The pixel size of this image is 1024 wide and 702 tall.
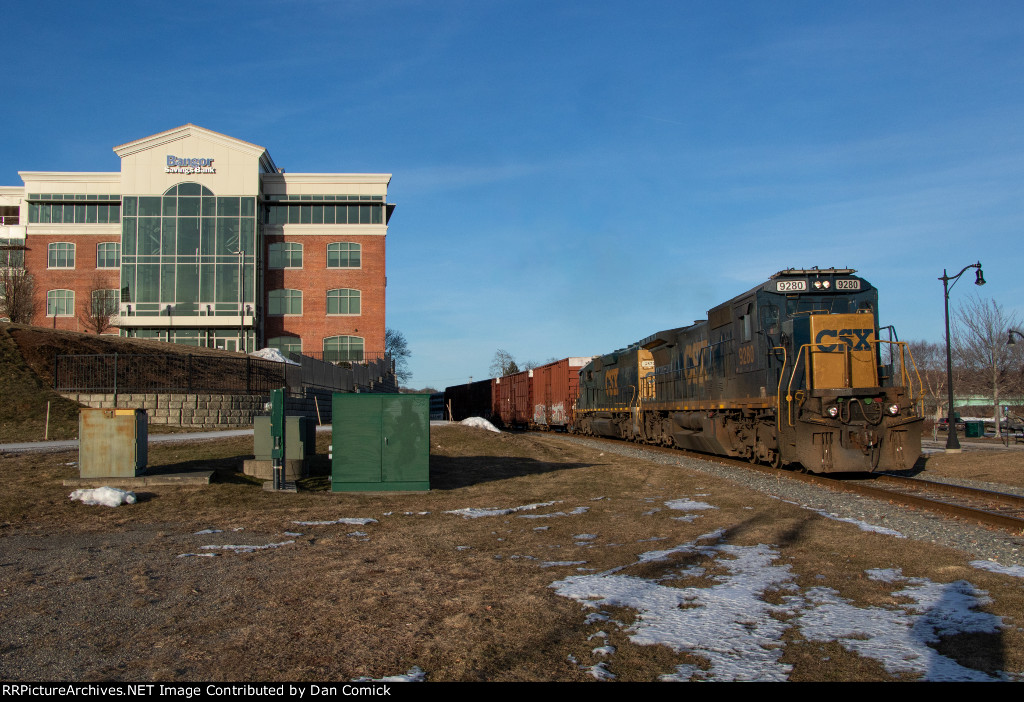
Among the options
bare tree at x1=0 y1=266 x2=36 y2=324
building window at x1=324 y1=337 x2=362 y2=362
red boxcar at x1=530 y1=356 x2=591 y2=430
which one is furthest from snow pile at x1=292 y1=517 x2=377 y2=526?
building window at x1=324 y1=337 x2=362 y2=362

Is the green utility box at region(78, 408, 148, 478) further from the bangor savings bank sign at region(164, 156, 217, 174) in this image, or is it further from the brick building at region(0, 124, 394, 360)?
the bangor savings bank sign at region(164, 156, 217, 174)

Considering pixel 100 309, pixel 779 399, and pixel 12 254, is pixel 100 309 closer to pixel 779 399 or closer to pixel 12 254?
pixel 12 254

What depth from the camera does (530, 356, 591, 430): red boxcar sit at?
35.7m

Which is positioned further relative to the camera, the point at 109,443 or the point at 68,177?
the point at 68,177

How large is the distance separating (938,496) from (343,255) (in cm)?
4742

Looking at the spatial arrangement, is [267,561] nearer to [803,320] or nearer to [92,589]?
[92,589]

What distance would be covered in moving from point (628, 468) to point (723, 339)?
4035 mm

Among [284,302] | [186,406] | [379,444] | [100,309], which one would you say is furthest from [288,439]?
[100,309]

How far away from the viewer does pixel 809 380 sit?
13.6 meters

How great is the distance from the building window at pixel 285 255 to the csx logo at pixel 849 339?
45.8 meters

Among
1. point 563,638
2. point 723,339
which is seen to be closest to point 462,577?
point 563,638

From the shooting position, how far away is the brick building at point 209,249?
164ft

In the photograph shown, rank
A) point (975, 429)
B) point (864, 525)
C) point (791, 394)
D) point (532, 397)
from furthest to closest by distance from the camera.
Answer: point (532, 397), point (975, 429), point (791, 394), point (864, 525)

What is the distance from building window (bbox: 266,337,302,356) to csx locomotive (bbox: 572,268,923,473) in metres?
39.9
